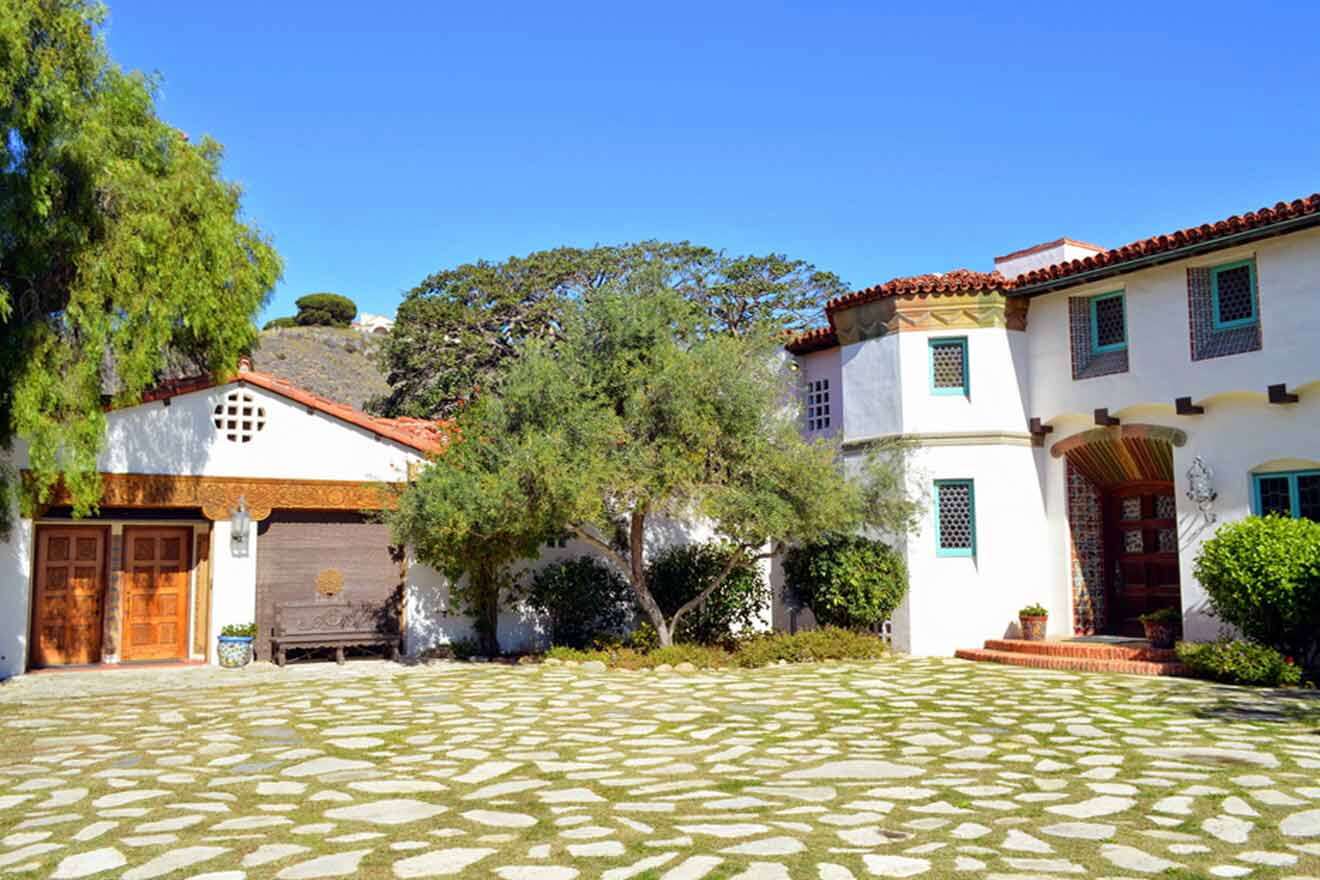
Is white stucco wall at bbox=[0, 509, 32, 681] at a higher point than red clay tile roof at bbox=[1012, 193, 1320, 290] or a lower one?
lower

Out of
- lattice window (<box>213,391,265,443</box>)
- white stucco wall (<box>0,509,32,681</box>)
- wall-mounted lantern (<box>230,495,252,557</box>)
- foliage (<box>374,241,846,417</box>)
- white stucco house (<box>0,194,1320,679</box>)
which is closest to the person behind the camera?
white stucco wall (<box>0,509,32,681</box>)

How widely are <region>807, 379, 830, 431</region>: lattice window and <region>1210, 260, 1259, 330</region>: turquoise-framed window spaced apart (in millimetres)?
6382

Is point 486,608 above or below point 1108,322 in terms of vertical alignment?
below

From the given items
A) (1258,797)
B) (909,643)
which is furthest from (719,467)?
(1258,797)

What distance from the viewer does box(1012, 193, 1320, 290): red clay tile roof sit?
12953 millimetres

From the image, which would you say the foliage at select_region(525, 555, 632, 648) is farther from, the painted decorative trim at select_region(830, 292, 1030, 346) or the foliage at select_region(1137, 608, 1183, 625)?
the foliage at select_region(1137, 608, 1183, 625)

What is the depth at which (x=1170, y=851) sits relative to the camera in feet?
17.7

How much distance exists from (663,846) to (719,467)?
8703mm

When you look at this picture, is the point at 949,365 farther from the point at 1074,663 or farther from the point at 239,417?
the point at 239,417

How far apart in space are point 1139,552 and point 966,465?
9.57ft

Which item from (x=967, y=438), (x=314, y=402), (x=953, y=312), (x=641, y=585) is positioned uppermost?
(x=953, y=312)

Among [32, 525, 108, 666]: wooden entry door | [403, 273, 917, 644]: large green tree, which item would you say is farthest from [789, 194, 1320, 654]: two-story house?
[32, 525, 108, 666]: wooden entry door

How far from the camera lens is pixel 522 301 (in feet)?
130

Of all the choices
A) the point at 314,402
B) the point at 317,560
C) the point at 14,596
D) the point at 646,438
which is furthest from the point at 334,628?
the point at 646,438
